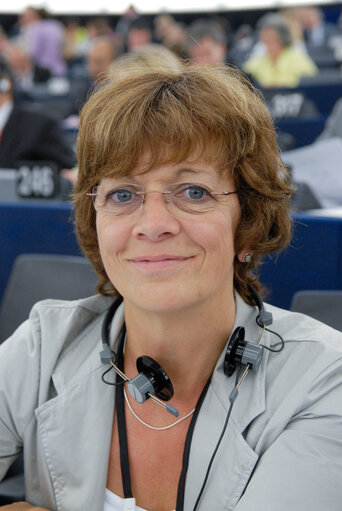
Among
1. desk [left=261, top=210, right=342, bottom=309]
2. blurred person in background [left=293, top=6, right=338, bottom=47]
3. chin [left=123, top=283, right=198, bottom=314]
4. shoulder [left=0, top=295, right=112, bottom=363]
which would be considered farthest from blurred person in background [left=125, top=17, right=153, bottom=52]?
chin [left=123, top=283, right=198, bottom=314]

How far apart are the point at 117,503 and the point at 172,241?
18.7 inches

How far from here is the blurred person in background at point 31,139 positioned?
3.37m

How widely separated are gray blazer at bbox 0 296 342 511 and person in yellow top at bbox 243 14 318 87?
4987 millimetres

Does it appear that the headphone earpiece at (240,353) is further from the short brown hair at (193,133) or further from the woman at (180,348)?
the short brown hair at (193,133)

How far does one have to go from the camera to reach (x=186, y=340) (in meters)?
1.22

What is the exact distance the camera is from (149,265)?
115 centimetres

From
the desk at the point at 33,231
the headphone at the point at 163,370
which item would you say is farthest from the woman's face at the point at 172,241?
the desk at the point at 33,231

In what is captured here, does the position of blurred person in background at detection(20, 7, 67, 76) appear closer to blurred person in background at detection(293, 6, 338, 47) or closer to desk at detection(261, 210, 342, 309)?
blurred person in background at detection(293, 6, 338, 47)

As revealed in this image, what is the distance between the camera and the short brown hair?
112 cm

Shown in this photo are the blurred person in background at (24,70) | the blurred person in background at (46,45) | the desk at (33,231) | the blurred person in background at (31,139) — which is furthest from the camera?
the blurred person in background at (46,45)

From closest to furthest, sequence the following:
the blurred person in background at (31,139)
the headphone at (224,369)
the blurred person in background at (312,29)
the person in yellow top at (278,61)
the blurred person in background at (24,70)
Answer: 1. the headphone at (224,369)
2. the blurred person in background at (31,139)
3. the person in yellow top at (278,61)
4. the blurred person in background at (24,70)
5. the blurred person in background at (312,29)

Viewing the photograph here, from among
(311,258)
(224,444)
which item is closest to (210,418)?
(224,444)

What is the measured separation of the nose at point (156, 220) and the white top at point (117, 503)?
46cm

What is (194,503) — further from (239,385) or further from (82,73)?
(82,73)
